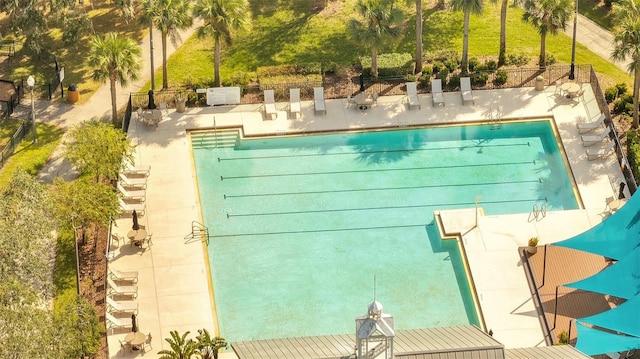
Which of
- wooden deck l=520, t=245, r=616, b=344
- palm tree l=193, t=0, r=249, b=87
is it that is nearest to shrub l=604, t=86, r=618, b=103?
wooden deck l=520, t=245, r=616, b=344

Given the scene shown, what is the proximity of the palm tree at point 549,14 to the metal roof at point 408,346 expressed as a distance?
90.7 feet

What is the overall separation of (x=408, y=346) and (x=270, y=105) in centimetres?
2700

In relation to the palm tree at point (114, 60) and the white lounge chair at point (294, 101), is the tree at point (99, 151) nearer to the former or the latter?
the palm tree at point (114, 60)

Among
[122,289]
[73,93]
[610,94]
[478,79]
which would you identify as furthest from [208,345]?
[610,94]

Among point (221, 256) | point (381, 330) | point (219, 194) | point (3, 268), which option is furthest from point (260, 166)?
point (381, 330)

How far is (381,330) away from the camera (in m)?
42.6

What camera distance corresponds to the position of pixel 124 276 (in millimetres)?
58281

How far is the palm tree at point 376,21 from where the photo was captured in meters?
70.2

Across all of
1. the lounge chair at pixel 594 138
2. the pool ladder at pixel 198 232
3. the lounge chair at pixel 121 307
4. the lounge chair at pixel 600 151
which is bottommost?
the lounge chair at pixel 121 307

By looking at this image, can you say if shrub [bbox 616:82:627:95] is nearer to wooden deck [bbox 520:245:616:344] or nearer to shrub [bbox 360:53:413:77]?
shrub [bbox 360:53:413:77]

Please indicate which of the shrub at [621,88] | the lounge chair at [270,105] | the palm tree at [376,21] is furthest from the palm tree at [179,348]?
the shrub at [621,88]

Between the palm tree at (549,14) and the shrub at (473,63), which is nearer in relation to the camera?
the palm tree at (549,14)

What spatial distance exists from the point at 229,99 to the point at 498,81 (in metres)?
16.1

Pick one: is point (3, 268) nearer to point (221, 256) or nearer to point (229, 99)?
point (221, 256)
